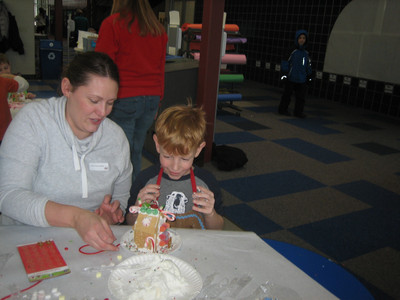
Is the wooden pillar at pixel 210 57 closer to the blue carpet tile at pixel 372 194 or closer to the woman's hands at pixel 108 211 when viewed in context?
the blue carpet tile at pixel 372 194

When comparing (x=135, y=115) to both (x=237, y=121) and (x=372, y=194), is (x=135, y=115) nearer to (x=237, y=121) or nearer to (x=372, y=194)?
(x=372, y=194)

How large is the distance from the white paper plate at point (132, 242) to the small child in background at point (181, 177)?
173mm

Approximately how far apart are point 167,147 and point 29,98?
94.9 inches

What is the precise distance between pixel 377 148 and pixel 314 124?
1.34 meters

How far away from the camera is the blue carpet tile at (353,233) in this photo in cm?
282

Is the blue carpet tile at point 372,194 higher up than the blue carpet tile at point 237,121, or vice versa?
the blue carpet tile at point 237,121

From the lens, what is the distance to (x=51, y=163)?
4.82 feet

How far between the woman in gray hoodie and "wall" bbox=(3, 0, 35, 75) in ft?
26.8

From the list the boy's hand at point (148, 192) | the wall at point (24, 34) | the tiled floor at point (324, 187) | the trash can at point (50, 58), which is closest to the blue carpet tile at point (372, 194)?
the tiled floor at point (324, 187)

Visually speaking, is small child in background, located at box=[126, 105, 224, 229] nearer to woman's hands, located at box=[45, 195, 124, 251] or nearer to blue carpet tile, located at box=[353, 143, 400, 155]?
woman's hands, located at box=[45, 195, 124, 251]

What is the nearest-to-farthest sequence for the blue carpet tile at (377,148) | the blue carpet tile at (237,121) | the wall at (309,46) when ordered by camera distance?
the blue carpet tile at (377,148)
the blue carpet tile at (237,121)
the wall at (309,46)

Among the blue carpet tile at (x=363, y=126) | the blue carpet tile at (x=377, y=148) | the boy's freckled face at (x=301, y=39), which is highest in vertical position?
the boy's freckled face at (x=301, y=39)

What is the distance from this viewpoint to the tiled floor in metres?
2.83

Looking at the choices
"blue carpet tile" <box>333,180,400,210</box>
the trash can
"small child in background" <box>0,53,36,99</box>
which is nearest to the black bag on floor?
"blue carpet tile" <box>333,180,400,210</box>
